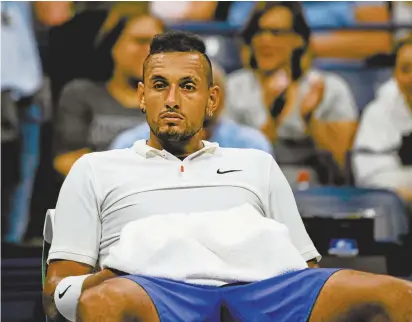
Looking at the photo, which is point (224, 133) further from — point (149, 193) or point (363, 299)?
point (363, 299)

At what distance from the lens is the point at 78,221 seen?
4.81 feet

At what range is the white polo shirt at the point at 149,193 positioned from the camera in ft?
4.81

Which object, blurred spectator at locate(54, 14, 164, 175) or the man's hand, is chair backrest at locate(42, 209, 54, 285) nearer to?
the man's hand

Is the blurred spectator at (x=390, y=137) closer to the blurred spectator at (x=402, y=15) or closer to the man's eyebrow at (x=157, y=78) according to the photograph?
the blurred spectator at (x=402, y=15)

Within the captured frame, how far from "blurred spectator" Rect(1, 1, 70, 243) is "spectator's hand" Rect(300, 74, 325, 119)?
1.06 meters

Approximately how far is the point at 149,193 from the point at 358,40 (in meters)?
1.73

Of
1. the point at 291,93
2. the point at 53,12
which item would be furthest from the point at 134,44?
the point at 291,93

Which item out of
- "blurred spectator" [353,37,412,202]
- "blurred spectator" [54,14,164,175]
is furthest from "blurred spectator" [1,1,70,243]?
"blurred spectator" [353,37,412,202]

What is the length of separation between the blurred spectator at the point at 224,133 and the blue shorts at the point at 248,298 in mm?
1252

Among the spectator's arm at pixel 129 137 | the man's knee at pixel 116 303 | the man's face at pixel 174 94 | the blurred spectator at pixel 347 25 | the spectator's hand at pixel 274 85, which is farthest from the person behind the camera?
the spectator's hand at pixel 274 85

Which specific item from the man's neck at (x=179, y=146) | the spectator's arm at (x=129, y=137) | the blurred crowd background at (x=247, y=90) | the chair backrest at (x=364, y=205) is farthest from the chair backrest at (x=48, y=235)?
the chair backrest at (x=364, y=205)

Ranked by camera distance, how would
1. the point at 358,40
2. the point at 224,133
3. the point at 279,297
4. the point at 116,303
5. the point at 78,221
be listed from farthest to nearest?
1. the point at 358,40
2. the point at 224,133
3. the point at 78,221
4. the point at 279,297
5. the point at 116,303

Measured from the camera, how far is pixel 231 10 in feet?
9.57

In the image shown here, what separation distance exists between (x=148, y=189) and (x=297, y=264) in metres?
0.36
